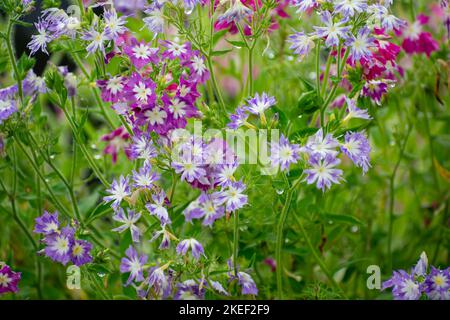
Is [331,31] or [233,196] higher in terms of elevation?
[331,31]

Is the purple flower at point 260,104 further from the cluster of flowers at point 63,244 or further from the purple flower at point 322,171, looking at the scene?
the cluster of flowers at point 63,244

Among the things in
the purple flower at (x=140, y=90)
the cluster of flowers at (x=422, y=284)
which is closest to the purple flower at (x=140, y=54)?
the purple flower at (x=140, y=90)

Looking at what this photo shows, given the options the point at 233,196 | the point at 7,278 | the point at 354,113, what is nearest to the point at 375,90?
the point at 354,113

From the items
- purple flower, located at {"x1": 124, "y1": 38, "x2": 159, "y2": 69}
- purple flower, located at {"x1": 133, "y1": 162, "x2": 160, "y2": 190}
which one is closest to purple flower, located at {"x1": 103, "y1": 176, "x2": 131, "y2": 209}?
purple flower, located at {"x1": 133, "y1": 162, "x2": 160, "y2": 190}

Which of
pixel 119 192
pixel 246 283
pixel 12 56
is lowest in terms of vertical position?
pixel 246 283

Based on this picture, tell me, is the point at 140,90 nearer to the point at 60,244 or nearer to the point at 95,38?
the point at 95,38

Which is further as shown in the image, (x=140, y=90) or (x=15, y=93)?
(x=15, y=93)

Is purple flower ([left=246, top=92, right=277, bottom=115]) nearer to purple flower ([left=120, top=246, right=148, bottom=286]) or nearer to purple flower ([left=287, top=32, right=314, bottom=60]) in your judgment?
purple flower ([left=287, top=32, right=314, bottom=60])
